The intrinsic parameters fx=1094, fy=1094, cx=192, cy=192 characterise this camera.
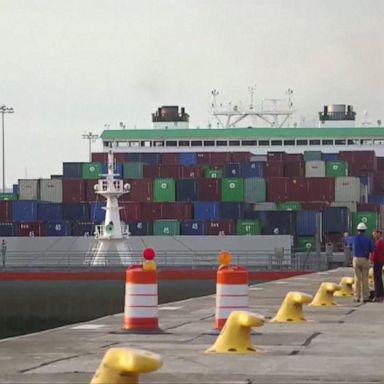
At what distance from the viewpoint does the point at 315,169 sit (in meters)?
59.4

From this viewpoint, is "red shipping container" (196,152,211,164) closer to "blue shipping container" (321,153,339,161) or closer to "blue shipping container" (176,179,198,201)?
"blue shipping container" (321,153,339,161)

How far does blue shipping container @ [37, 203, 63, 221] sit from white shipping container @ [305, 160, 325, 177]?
1446cm

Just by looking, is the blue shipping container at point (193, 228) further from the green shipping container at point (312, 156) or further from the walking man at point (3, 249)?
the green shipping container at point (312, 156)

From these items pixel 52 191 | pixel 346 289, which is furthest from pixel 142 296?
pixel 52 191

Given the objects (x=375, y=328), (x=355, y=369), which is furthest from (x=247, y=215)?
(x=355, y=369)

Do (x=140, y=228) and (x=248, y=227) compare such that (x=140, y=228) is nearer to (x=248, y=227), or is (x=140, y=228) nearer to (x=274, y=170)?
(x=248, y=227)

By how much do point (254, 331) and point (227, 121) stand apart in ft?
214

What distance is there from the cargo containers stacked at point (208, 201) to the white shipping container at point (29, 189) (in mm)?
51

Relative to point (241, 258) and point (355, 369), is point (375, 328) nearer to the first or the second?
point (355, 369)

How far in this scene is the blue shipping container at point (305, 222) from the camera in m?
50.6

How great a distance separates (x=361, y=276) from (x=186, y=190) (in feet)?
118

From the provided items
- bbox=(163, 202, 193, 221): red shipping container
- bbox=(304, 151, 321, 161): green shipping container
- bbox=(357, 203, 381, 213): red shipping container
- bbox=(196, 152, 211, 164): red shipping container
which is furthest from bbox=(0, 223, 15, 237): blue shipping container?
bbox=(304, 151, 321, 161): green shipping container

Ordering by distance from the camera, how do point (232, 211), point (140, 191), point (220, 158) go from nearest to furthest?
point (232, 211) → point (140, 191) → point (220, 158)

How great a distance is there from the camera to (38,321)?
81.4 ft
